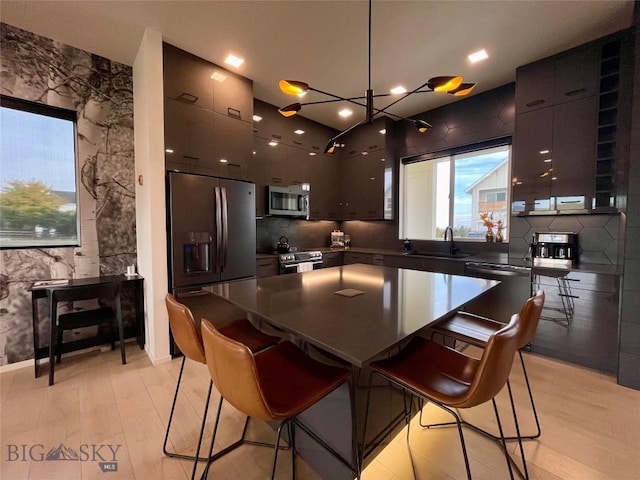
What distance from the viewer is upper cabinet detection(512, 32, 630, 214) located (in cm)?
249

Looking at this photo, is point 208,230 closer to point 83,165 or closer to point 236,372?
point 83,165

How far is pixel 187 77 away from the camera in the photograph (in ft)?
8.93

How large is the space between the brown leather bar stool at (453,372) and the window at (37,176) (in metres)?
3.33

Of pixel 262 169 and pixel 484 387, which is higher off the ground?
pixel 262 169

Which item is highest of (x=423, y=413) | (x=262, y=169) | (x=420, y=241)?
(x=262, y=169)

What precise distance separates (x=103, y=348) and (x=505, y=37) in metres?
5.01

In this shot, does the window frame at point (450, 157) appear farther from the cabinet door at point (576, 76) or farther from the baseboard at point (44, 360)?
the baseboard at point (44, 360)

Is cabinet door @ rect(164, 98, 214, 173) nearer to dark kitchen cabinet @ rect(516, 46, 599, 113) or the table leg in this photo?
the table leg

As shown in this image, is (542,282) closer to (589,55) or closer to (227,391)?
(589,55)

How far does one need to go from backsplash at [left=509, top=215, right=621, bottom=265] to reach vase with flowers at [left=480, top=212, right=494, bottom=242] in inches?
17.6

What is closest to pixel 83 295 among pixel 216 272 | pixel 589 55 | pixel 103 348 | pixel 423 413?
pixel 103 348

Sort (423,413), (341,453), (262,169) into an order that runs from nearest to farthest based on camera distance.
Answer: (341,453), (423,413), (262,169)

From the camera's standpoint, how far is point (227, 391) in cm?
101

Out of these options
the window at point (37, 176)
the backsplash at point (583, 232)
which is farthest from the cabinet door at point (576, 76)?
the window at point (37, 176)
